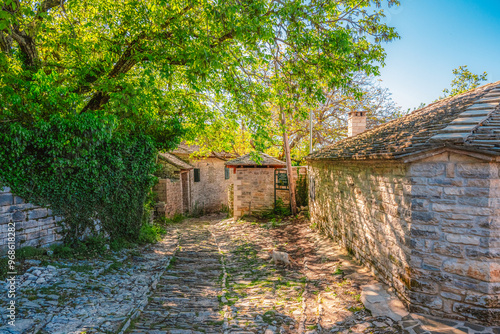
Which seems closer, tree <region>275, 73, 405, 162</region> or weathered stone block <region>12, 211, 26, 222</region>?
weathered stone block <region>12, 211, 26, 222</region>

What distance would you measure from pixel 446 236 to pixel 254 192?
10.6 m

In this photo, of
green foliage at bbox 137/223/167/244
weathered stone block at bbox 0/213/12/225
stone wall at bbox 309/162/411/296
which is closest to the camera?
stone wall at bbox 309/162/411/296

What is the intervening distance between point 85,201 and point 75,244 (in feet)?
3.71

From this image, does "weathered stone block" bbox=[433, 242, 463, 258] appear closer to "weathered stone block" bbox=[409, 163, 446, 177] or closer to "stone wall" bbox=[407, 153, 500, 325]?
"stone wall" bbox=[407, 153, 500, 325]

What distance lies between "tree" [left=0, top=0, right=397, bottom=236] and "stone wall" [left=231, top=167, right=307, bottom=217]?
219 inches

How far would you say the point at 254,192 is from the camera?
578 inches

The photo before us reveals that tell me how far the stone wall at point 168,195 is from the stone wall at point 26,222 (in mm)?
7631

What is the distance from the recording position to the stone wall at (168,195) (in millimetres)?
15003

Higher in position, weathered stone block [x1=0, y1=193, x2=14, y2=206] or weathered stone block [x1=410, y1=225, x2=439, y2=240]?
weathered stone block [x1=0, y1=193, x2=14, y2=206]

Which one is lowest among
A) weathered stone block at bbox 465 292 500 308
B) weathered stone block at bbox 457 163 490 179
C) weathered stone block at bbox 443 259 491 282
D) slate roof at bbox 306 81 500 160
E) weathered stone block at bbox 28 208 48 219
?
weathered stone block at bbox 465 292 500 308

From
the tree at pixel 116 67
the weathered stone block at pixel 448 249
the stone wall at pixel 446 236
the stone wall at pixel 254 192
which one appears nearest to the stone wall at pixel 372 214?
the stone wall at pixel 446 236

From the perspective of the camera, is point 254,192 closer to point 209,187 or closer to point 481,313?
point 209,187

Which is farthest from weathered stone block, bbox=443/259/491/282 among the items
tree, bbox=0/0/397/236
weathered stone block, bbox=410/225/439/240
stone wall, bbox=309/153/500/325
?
tree, bbox=0/0/397/236

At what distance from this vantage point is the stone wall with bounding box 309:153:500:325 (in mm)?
4219
